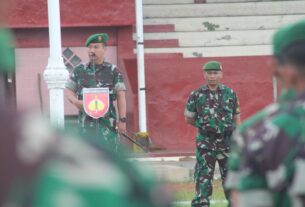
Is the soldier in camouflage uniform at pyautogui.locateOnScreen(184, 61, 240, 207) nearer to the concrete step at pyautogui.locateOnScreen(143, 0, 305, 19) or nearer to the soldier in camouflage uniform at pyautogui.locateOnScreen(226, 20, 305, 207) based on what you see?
the soldier in camouflage uniform at pyautogui.locateOnScreen(226, 20, 305, 207)

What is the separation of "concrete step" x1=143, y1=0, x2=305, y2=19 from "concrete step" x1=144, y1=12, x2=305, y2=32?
3.9 inches

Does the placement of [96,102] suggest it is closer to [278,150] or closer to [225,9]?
[278,150]

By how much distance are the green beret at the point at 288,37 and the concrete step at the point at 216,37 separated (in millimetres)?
18139

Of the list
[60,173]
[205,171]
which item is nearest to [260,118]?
[60,173]

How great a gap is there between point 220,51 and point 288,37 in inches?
725

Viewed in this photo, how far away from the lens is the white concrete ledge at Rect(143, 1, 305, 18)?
22.7m

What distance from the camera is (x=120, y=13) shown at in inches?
871

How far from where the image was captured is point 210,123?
40.9ft

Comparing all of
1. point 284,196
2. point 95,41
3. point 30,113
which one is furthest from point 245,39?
point 30,113

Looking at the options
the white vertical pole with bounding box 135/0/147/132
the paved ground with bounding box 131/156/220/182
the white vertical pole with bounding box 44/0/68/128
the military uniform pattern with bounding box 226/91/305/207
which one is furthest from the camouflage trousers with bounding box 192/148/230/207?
the military uniform pattern with bounding box 226/91/305/207

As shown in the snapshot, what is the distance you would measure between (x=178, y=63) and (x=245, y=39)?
216 cm

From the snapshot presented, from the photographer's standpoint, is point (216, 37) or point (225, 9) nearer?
point (216, 37)

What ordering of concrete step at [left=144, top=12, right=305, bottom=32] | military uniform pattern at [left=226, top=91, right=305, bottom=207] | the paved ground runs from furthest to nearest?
1. concrete step at [left=144, top=12, right=305, bottom=32]
2. the paved ground
3. military uniform pattern at [left=226, top=91, right=305, bottom=207]

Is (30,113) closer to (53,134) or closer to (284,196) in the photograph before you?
(53,134)
